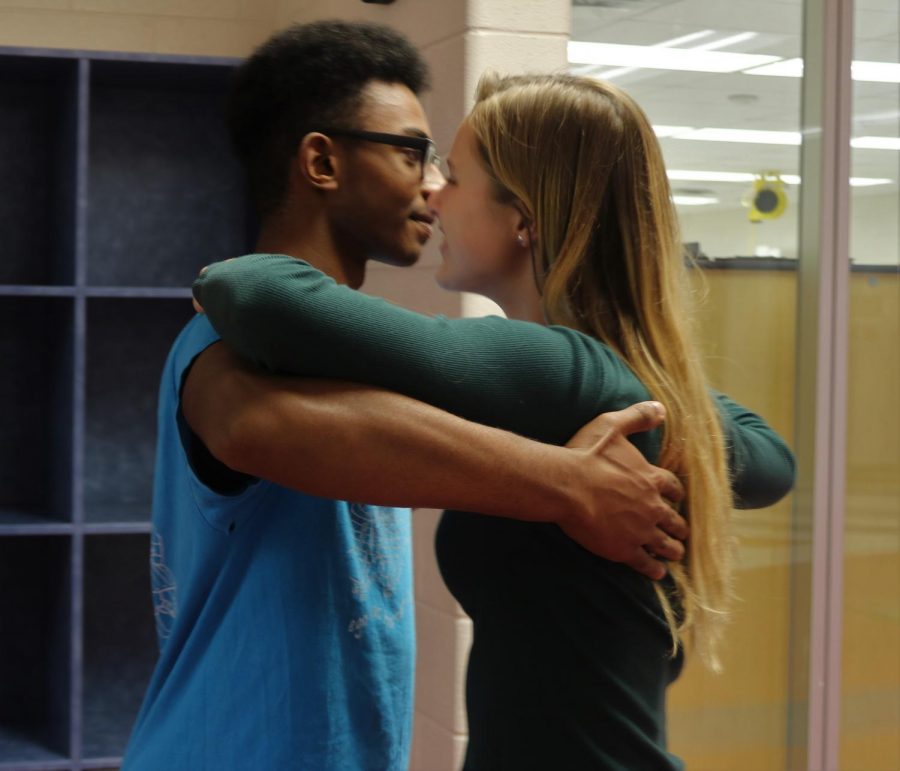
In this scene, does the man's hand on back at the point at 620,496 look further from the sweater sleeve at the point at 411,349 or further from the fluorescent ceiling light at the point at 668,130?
the fluorescent ceiling light at the point at 668,130

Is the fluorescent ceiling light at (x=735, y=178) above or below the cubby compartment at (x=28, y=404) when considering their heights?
above

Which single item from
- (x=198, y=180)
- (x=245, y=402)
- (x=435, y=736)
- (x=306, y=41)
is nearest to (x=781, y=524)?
(x=435, y=736)

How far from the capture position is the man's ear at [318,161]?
4.37 ft

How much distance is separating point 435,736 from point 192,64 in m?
1.43

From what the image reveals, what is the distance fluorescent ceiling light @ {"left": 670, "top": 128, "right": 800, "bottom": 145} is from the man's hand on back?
1707mm

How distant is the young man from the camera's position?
98 cm

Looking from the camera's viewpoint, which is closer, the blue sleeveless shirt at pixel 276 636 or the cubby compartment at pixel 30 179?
the blue sleeveless shirt at pixel 276 636

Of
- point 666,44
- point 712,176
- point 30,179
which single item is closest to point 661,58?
point 666,44

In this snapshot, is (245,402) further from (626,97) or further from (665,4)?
(665,4)

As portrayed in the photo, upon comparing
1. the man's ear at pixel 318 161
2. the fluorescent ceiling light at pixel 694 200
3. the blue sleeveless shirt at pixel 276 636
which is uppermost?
the fluorescent ceiling light at pixel 694 200

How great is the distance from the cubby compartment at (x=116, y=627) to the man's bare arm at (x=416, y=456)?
6.02 ft

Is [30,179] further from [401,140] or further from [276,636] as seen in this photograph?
[276,636]

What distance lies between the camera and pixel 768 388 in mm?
2738

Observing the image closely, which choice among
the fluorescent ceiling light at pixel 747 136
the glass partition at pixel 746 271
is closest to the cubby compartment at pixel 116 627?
the glass partition at pixel 746 271
